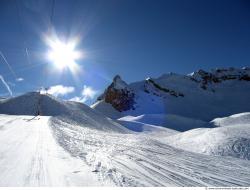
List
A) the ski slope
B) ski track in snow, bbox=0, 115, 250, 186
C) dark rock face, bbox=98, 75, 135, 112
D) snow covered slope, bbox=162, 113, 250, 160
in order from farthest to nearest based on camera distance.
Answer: dark rock face, bbox=98, 75, 135, 112
snow covered slope, bbox=162, 113, 250, 160
ski track in snow, bbox=0, 115, 250, 186
the ski slope

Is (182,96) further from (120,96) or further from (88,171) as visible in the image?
(88,171)

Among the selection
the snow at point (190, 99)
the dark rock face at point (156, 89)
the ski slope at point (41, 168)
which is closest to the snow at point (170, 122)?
the snow at point (190, 99)

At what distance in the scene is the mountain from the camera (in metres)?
98.7

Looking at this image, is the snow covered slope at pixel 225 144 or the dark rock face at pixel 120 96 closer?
the snow covered slope at pixel 225 144

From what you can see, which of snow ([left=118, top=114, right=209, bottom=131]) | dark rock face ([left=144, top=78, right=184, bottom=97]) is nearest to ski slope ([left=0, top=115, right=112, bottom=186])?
snow ([left=118, top=114, right=209, bottom=131])

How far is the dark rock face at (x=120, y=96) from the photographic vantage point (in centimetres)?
9991

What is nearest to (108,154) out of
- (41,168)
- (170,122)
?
(41,168)

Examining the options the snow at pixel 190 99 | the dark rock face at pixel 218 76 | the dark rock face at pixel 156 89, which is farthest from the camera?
the dark rock face at pixel 218 76

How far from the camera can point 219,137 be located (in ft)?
65.4

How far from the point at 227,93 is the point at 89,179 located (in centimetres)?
12768

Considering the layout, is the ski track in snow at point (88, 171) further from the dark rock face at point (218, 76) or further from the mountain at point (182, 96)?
the dark rock face at point (218, 76)

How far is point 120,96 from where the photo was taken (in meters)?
103

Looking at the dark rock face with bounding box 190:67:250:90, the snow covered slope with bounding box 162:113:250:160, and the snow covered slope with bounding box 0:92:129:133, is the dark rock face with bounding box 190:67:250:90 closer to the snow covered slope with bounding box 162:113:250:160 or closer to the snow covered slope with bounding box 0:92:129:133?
the snow covered slope with bounding box 0:92:129:133

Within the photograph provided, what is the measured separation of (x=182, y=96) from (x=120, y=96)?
94.4ft
